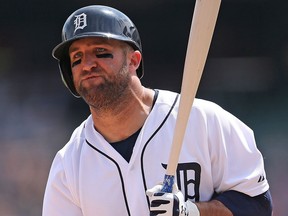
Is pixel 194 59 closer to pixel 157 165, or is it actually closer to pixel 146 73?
pixel 157 165

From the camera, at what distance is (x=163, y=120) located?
2006mm

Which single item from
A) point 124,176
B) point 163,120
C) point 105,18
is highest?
point 105,18

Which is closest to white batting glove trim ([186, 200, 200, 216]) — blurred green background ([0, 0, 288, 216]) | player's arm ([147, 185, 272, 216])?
player's arm ([147, 185, 272, 216])

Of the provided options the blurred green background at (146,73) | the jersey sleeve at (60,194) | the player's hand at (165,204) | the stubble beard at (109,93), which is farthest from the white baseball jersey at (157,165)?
the blurred green background at (146,73)

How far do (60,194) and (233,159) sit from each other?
57 cm

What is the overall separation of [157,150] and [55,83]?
2.86 meters

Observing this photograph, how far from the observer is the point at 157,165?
6.42 feet

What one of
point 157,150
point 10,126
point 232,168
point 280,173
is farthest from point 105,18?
point 10,126

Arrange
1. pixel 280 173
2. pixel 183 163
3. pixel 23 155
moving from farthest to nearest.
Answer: pixel 23 155 < pixel 280 173 < pixel 183 163

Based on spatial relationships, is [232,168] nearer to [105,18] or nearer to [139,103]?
[139,103]

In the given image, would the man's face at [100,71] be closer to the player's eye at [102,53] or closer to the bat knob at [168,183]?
the player's eye at [102,53]

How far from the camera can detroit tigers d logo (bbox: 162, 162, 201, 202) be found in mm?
1923

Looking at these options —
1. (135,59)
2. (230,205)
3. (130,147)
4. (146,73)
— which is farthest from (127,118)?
(146,73)

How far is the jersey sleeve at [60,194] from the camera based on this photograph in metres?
2.08
